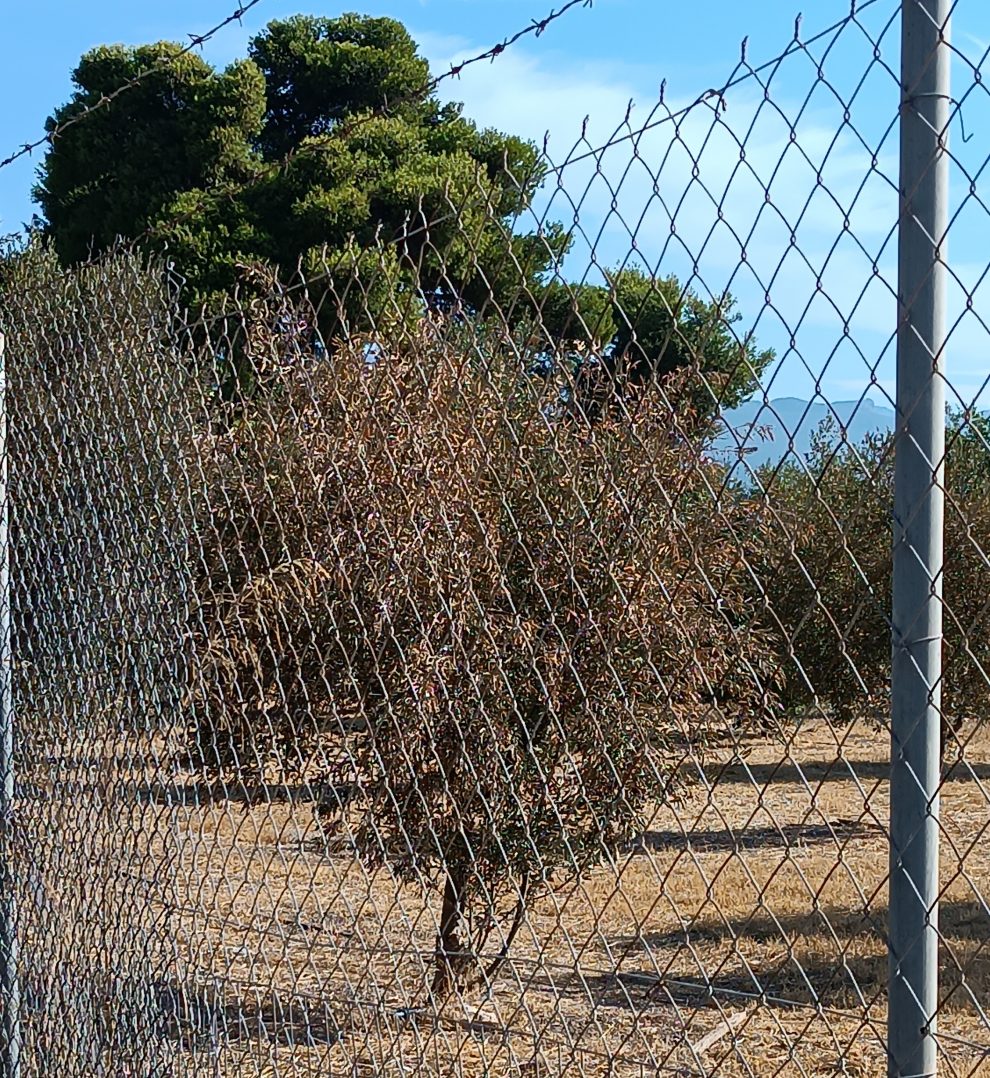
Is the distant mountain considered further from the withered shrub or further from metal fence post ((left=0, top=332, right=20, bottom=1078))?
metal fence post ((left=0, top=332, right=20, bottom=1078))

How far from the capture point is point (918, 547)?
59.3 inches

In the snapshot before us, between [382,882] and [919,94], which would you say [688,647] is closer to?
[919,94]

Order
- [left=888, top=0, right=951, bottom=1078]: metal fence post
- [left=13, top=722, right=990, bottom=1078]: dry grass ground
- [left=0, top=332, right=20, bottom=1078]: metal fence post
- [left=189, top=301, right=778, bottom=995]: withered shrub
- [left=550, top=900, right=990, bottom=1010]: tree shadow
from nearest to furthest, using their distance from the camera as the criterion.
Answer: [left=888, top=0, right=951, bottom=1078]: metal fence post → [left=13, top=722, right=990, bottom=1078]: dry grass ground → [left=189, top=301, right=778, bottom=995]: withered shrub → [left=0, top=332, right=20, bottom=1078]: metal fence post → [left=550, top=900, right=990, bottom=1010]: tree shadow

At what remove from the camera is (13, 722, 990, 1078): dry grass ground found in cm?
230

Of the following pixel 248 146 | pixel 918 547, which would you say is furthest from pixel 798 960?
pixel 248 146

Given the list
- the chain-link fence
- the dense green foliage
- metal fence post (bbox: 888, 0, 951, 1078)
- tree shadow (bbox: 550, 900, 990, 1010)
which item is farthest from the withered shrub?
the dense green foliage

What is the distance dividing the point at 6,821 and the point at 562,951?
394cm

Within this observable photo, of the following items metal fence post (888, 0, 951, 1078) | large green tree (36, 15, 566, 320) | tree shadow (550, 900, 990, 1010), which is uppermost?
large green tree (36, 15, 566, 320)

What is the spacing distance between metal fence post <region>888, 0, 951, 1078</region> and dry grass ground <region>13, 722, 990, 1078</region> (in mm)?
65

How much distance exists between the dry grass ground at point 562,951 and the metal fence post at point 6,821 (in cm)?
12

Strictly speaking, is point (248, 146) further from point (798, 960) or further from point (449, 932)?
point (449, 932)

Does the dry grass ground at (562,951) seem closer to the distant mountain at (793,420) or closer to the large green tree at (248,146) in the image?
the distant mountain at (793,420)

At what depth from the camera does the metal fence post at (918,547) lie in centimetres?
148

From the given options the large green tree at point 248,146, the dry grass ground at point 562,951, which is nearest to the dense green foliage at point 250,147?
the large green tree at point 248,146
